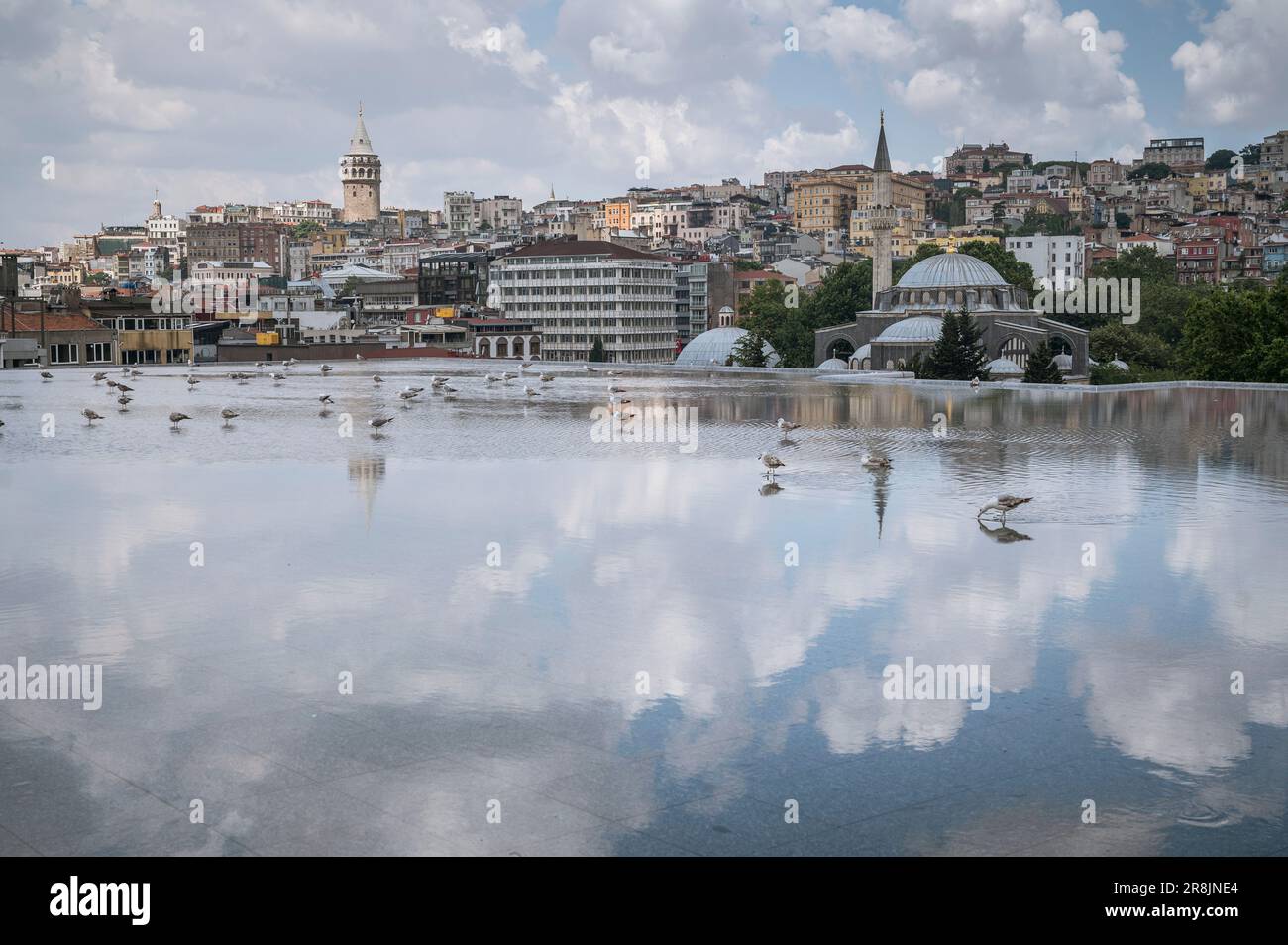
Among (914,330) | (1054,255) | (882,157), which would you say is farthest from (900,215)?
(914,330)

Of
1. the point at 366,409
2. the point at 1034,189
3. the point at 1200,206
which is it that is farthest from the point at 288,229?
the point at 366,409

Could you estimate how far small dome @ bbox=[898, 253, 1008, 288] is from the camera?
58625 mm

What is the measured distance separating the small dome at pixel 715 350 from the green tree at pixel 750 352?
0.80m

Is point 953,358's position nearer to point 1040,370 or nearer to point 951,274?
point 1040,370

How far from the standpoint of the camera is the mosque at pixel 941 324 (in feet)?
179

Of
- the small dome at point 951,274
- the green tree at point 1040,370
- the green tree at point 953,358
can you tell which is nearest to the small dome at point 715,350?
the small dome at point 951,274

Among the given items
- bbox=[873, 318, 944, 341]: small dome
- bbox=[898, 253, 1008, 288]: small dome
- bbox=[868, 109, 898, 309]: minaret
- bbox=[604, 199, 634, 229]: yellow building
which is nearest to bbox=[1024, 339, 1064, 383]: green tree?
bbox=[873, 318, 944, 341]: small dome

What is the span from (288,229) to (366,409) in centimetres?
17921

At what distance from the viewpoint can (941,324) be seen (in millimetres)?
53500

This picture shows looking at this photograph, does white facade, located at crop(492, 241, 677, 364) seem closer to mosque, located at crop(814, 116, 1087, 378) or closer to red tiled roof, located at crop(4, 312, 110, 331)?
mosque, located at crop(814, 116, 1087, 378)

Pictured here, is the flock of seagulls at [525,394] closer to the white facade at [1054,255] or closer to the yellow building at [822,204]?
the white facade at [1054,255]

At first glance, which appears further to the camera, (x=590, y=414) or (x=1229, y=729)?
(x=590, y=414)
